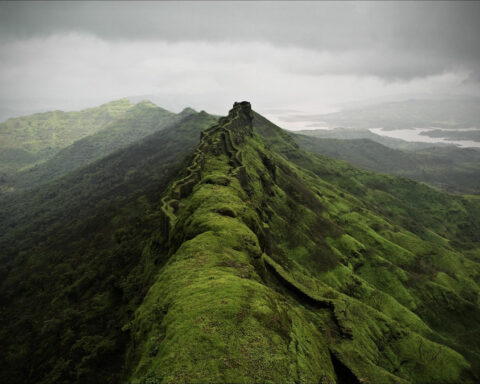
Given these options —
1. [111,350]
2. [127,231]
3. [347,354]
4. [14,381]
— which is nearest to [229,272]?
[347,354]

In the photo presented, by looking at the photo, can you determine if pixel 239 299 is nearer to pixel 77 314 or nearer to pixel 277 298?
pixel 277 298

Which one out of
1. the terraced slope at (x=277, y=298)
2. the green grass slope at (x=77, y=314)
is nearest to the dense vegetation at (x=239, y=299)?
the terraced slope at (x=277, y=298)

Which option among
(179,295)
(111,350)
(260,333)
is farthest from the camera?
(111,350)

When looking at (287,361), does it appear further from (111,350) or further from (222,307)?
(111,350)

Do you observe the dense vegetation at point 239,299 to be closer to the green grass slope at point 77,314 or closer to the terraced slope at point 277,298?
the terraced slope at point 277,298

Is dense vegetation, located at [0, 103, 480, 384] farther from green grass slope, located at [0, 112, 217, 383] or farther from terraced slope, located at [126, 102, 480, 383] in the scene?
green grass slope, located at [0, 112, 217, 383]
